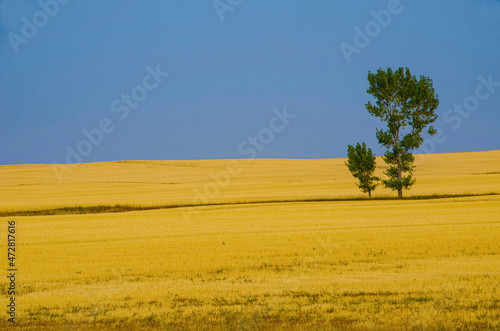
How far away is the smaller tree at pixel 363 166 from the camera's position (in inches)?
2160

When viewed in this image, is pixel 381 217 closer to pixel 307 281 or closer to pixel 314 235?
pixel 314 235

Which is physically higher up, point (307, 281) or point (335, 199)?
point (335, 199)

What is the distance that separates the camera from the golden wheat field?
457 inches

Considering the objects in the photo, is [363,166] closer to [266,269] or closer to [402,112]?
[402,112]

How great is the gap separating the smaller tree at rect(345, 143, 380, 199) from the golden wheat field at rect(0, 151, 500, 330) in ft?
41.7

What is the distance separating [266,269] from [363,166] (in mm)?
39866

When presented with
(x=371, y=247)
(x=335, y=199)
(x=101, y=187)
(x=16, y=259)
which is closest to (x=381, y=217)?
(x=371, y=247)

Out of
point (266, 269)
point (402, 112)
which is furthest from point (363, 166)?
point (266, 269)

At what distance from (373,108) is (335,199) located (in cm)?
1069

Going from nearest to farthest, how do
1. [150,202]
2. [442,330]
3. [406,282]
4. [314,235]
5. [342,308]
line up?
[442,330]
[342,308]
[406,282]
[314,235]
[150,202]

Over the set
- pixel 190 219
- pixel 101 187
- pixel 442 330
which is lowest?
pixel 442 330

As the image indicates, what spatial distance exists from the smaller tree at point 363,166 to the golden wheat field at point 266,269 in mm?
12701

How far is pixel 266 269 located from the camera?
17.9m

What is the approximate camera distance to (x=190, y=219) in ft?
118
